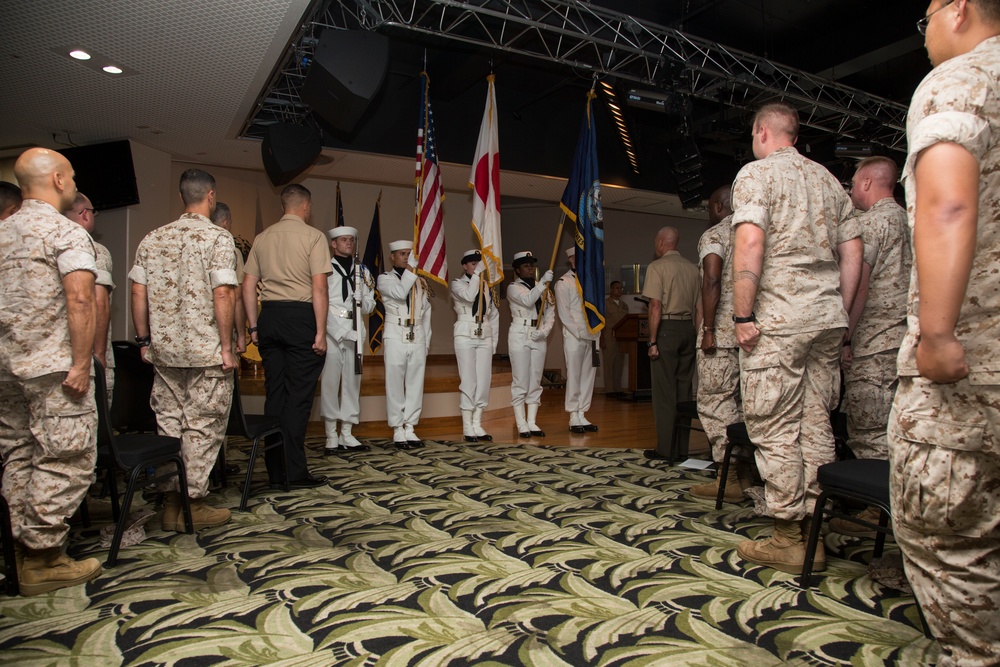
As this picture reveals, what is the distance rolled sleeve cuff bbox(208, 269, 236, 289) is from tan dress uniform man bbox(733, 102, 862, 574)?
218cm

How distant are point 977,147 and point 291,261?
333cm

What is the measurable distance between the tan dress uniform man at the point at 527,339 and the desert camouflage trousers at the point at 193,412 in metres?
3.27

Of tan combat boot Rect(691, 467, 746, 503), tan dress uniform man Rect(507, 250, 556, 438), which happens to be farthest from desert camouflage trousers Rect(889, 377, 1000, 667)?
tan dress uniform man Rect(507, 250, 556, 438)

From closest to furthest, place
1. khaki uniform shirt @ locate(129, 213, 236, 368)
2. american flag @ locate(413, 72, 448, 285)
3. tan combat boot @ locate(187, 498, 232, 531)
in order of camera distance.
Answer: khaki uniform shirt @ locate(129, 213, 236, 368) < tan combat boot @ locate(187, 498, 232, 531) < american flag @ locate(413, 72, 448, 285)

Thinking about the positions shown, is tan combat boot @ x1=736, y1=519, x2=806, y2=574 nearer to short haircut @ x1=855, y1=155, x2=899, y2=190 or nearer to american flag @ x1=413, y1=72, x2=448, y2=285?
short haircut @ x1=855, y1=155, x2=899, y2=190

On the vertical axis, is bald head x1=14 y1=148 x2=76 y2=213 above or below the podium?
above

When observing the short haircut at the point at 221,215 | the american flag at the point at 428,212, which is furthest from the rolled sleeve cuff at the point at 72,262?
the american flag at the point at 428,212

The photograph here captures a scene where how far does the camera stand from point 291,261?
3783 millimetres

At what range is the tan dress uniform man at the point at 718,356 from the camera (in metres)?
3.48

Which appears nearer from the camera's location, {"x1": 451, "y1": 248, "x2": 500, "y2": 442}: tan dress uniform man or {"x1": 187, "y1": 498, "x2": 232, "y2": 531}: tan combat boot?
{"x1": 187, "y1": 498, "x2": 232, "y2": 531}: tan combat boot

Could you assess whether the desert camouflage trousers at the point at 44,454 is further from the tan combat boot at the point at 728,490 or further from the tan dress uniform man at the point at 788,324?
the tan combat boot at the point at 728,490

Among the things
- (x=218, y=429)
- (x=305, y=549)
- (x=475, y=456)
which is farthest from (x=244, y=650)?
(x=475, y=456)

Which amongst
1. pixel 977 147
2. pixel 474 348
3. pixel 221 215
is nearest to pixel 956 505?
pixel 977 147

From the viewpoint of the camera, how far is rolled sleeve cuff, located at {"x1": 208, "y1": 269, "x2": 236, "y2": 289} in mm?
2941
